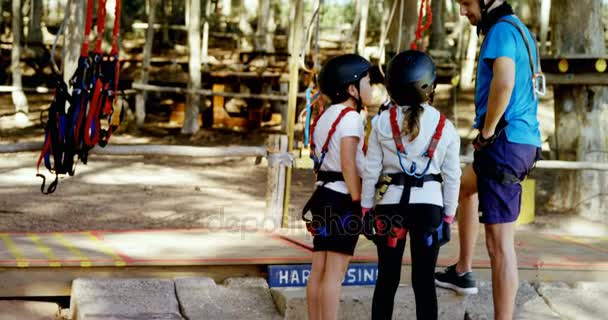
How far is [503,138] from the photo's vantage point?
12.7 feet

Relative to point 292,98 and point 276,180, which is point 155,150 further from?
point 292,98

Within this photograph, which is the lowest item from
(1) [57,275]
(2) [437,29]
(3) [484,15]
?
(1) [57,275]

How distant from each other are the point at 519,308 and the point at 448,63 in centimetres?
1024

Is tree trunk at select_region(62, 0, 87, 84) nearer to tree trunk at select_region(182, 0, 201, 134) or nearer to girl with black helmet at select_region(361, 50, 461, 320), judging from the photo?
tree trunk at select_region(182, 0, 201, 134)

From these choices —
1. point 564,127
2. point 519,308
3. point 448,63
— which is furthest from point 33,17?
point 519,308

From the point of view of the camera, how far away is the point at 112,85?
16.3 feet

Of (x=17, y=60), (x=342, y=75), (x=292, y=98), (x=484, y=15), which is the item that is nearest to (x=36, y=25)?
(x=17, y=60)

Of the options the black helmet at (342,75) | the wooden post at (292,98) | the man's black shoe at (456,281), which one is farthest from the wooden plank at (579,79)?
the black helmet at (342,75)

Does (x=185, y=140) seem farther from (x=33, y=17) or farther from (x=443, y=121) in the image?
(x=443, y=121)

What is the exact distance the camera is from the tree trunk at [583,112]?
26.5 ft

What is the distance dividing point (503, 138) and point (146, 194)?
228 inches

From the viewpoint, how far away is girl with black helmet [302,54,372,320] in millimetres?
3842

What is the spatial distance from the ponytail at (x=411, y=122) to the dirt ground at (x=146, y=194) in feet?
9.34

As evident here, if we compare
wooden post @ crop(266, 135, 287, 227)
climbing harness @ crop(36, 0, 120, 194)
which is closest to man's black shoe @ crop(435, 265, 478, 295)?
wooden post @ crop(266, 135, 287, 227)
